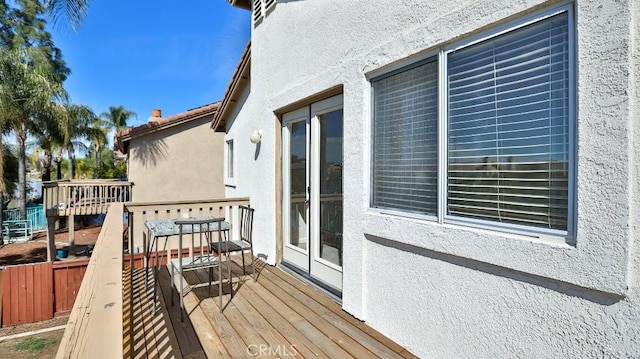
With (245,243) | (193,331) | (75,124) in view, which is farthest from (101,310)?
(75,124)

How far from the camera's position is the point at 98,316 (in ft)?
5.24

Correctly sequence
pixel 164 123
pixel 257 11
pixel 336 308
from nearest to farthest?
pixel 336 308 < pixel 257 11 < pixel 164 123

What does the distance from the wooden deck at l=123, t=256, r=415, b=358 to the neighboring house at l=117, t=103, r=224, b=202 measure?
958cm

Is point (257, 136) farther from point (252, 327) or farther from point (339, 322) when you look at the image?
point (339, 322)

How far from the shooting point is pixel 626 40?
5.41 feet

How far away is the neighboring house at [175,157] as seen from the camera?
1295 centimetres

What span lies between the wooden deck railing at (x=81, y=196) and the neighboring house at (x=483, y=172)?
1162 centimetres

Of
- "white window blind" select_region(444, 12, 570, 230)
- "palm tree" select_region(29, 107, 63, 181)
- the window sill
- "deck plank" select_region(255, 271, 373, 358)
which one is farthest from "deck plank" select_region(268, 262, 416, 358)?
"palm tree" select_region(29, 107, 63, 181)

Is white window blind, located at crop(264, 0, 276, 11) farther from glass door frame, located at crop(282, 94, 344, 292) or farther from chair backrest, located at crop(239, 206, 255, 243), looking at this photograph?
chair backrest, located at crop(239, 206, 255, 243)

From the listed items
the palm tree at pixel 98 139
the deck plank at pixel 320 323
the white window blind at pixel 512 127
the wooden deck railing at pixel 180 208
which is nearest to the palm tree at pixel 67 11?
the wooden deck railing at pixel 180 208

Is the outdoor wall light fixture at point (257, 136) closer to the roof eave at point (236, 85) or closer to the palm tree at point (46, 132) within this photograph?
the roof eave at point (236, 85)

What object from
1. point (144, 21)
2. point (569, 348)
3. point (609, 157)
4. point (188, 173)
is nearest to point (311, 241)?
point (569, 348)

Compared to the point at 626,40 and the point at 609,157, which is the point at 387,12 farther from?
the point at 609,157

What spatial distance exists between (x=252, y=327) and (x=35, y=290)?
640cm
